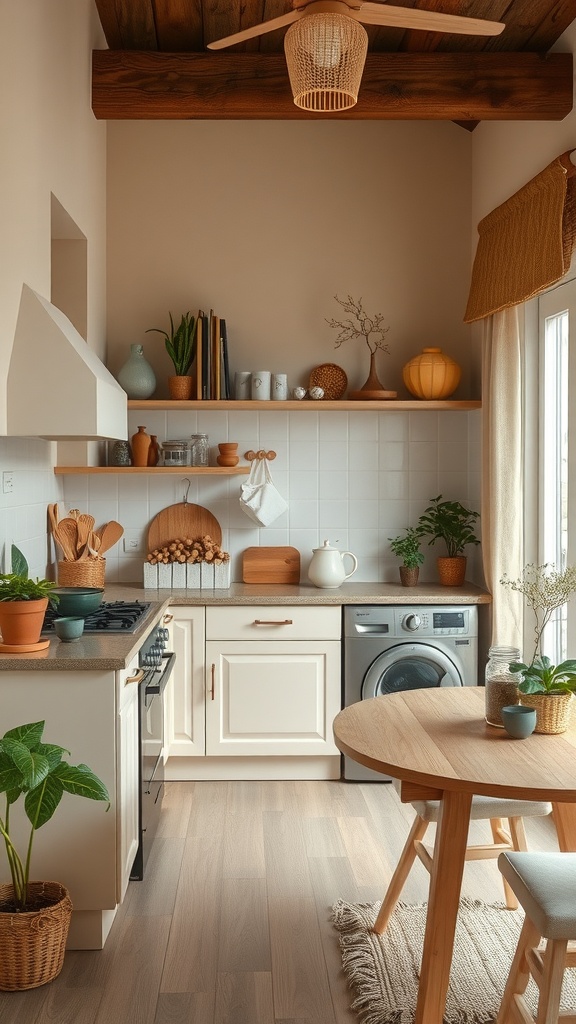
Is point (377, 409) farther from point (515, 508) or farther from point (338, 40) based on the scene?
point (338, 40)

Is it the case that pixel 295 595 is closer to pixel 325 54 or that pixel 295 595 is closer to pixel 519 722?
pixel 519 722

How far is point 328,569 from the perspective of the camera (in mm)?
4676

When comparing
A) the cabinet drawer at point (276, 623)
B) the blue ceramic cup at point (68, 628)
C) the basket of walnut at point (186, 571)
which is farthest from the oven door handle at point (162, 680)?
the basket of walnut at point (186, 571)

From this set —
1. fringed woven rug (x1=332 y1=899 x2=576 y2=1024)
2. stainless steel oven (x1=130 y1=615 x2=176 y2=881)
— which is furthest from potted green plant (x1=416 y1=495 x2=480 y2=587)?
fringed woven rug (x1=332 y1=899 x2=576 y2=1024)

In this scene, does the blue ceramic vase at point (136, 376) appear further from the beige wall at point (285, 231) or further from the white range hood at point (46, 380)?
the white range hood at point (46, 380)

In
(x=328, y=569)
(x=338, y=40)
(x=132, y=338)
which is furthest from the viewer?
(x=132, y=338)

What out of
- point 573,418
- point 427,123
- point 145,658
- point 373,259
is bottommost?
point 145,658

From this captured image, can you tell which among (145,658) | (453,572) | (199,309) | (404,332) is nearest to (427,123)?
(404,332)

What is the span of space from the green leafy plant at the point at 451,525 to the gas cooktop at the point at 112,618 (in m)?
1.64

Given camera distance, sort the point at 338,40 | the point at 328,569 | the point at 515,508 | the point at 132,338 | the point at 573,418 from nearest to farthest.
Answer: the point at 338,40 < the point at 573,418 < the point at 515,508 < the point at 328,569 < the point at 132,338

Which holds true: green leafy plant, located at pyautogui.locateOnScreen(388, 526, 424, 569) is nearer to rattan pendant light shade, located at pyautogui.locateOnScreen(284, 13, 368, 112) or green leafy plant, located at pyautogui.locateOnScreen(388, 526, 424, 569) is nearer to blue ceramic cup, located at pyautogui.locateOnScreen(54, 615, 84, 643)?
blue ceramic cup, located at pyautogui.locateOnScreen(54, 615, 84, 643)

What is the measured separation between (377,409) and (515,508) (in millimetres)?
892

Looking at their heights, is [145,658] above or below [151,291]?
below

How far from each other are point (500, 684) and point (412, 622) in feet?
6.52
